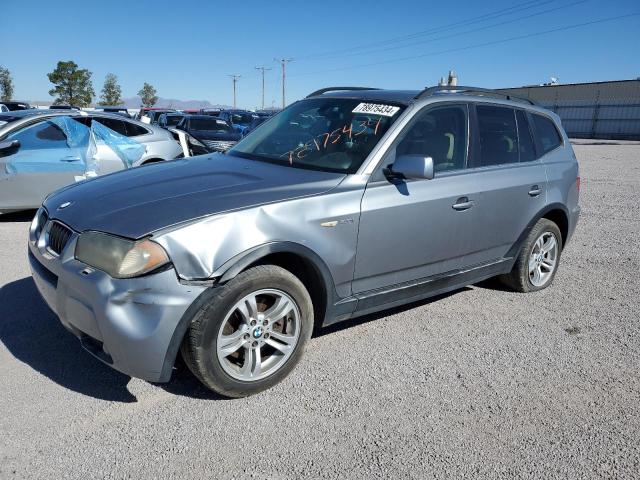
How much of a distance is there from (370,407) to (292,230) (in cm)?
110

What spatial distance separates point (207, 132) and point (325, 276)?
42.9ft

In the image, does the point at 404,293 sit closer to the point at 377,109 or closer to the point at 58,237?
the point at 377,109

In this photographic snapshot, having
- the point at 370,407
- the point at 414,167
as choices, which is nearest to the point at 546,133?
the point at 414,167

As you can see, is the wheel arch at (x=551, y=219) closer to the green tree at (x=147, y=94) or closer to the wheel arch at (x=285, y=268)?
the wheel arch at (x=285, y=268)

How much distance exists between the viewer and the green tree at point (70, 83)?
57200mm

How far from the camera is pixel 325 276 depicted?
3152mm

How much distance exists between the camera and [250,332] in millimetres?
2926

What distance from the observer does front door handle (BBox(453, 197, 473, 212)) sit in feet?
12.4

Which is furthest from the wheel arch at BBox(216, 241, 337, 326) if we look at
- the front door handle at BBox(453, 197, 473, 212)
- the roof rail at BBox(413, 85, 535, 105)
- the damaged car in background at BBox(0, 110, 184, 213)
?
the damaged car in background at BBox(0, 110, 184, 213)

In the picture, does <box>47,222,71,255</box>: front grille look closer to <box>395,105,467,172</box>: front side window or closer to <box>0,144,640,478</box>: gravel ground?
<box>0,144,640,478</box>: gravel ground

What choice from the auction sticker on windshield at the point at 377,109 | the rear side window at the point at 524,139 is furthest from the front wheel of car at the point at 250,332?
the rear side window at the point at 524,139

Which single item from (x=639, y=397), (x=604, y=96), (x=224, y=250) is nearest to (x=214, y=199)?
(x=224, y=250)

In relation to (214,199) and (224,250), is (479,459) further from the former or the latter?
(214,199)

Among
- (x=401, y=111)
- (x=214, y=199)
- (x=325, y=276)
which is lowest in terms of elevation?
(x=325, y=276)
